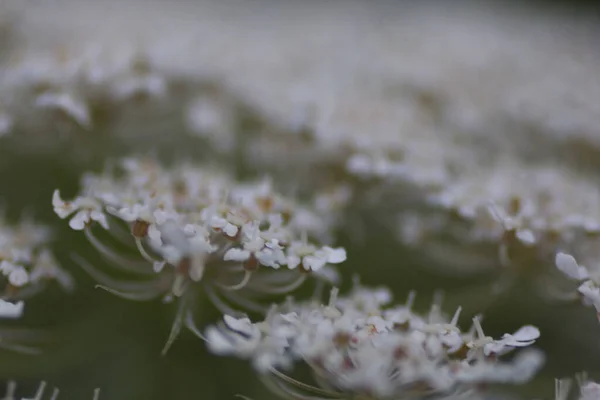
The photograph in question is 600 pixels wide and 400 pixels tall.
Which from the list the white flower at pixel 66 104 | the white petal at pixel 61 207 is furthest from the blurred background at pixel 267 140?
the white petal at pixel 61 207

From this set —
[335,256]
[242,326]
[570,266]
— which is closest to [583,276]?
[570,266]

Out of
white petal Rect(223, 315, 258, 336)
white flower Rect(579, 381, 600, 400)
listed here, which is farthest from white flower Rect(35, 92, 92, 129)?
white flower Rect(579, 381, 600, 400)

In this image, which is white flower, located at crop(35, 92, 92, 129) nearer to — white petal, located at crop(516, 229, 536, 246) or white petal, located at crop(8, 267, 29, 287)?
white petal, located at crop(8, 267, 29, 287)

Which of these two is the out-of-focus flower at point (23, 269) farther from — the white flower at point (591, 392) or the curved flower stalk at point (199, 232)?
the white flower at point (591, 392)

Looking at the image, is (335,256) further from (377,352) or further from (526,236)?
(526,236)

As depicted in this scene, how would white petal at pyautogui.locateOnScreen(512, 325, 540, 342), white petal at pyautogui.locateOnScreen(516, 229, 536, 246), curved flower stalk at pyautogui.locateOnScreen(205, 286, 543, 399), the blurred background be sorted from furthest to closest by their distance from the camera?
1. the blurred background
2. white petal at pyautogui.locateOnScreen(516, 229, 536, 246)
3. white petal at pyautogui.locateOnScreen(512, 325, 540, 342)
4. curved flower stalk at pyautogui.locateOnScreen(205, 286, 543, 399)

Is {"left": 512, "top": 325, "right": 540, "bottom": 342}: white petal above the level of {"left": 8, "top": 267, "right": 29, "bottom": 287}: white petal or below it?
above

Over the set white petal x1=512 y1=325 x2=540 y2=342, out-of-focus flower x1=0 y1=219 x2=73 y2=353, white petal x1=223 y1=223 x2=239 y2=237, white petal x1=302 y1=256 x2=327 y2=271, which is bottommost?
out-of-focus flower x1=0 y1=219 x2=73 y2=353

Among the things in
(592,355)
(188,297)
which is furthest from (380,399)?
(592,355)
